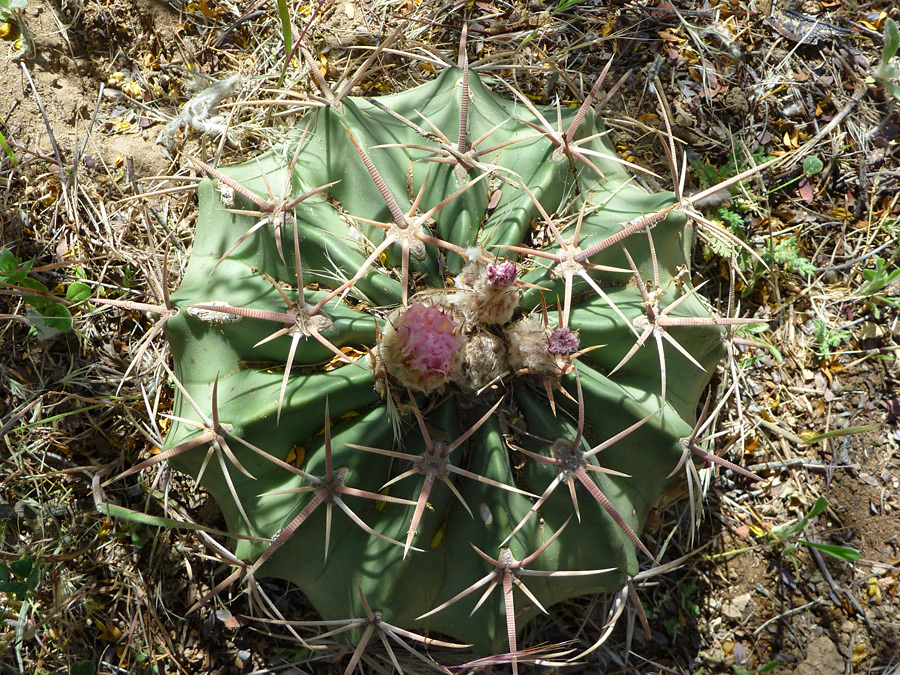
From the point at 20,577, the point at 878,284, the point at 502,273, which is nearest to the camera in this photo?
the point at 502,273

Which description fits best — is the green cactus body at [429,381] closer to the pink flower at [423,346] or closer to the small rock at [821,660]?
the pink flower at [423,346]

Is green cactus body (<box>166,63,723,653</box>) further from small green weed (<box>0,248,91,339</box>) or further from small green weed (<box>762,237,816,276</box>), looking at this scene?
small green weed (<box>762,237,816,276</box>)

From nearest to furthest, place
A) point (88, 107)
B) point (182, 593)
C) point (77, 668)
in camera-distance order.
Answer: point (77, 668), point (182, 593), point (88, 107)

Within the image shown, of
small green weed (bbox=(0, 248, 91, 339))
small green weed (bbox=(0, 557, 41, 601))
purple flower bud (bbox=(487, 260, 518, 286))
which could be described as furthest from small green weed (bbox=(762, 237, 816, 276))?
small green weed (bbox=(0, 557, 41, 601))

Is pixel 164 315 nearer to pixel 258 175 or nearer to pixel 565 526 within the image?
pixel 258 175

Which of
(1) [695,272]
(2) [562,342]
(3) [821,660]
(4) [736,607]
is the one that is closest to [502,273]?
(2) [562,342]

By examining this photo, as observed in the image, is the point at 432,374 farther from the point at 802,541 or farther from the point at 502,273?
the point at 802,541

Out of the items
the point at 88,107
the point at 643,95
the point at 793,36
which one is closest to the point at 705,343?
the point at 643,95
